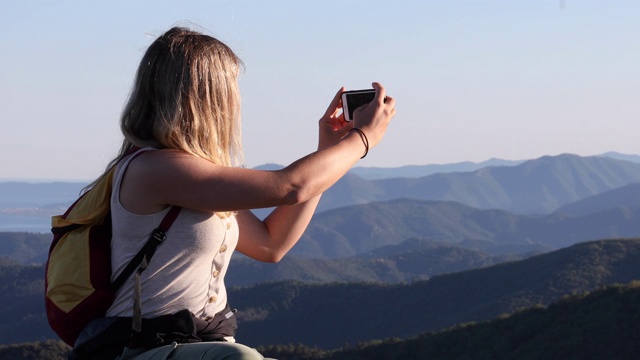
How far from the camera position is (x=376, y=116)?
3.67 metres

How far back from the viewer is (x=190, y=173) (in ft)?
10.7

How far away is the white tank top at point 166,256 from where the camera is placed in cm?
323

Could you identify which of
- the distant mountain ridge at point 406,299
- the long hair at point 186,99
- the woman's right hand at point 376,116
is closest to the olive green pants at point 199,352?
the long hair at point 186,99

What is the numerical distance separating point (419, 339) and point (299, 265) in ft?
286

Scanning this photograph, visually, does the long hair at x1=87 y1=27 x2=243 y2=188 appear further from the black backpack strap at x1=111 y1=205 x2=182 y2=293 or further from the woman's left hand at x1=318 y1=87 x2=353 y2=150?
the woman's left hand at x1=318 y1=87 x2=353 y2=150

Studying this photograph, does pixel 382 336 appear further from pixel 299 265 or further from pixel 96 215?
pixel 96 215

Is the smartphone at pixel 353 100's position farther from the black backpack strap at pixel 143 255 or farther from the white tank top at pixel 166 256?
the black backpack strap at pixel 143 255

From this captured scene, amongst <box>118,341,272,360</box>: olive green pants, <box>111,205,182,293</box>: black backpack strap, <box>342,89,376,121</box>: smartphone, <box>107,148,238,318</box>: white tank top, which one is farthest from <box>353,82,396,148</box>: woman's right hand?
<box>118,341,272,360</box>: olive green pants

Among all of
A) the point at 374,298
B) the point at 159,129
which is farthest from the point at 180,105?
the point at 374,298

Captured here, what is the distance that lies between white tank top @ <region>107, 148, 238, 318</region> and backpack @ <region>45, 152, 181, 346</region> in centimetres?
2

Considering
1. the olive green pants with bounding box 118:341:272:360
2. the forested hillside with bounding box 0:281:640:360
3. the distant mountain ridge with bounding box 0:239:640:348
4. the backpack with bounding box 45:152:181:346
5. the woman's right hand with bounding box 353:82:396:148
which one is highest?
the woman's right hand with bounding box 353:82:396:148

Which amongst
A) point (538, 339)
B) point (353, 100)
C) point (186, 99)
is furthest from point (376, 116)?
point (538, 339)

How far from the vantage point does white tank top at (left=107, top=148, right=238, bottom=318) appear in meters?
3.23

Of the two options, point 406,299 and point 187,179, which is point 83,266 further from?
point 406,299
